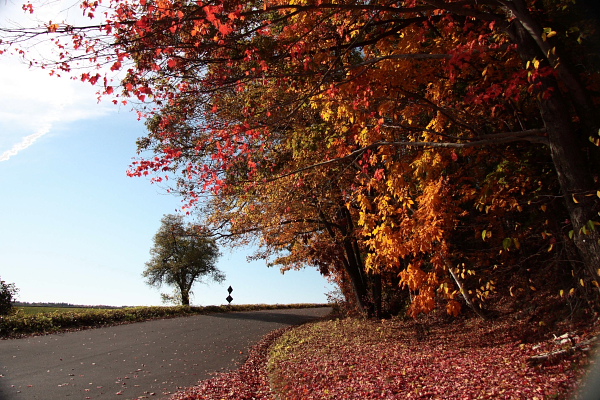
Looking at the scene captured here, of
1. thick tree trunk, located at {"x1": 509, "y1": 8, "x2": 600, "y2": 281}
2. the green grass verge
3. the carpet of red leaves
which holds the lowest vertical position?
the carpet of red leaves

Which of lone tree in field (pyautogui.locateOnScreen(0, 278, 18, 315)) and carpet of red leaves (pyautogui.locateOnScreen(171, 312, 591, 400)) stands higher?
lone tree in field (pyautogui.locateOnScreen(0, 278, 18, 315))

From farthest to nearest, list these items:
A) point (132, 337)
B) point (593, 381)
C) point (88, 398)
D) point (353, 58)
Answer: point (132, 337), point (353, 58), point (88, 398), point (593, 381)

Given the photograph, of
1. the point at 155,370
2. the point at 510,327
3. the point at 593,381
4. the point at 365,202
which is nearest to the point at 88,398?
the point at 155,370

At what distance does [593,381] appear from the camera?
17.7 ft

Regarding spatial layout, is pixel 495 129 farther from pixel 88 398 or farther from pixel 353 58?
pixel 88 398

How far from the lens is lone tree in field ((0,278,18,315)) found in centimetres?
1916

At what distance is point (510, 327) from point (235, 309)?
2250cm

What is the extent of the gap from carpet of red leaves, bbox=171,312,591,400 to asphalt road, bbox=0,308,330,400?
968mm

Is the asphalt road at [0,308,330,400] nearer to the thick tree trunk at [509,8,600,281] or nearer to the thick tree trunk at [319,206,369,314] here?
the thick tree trunk at [319,206,369,314]

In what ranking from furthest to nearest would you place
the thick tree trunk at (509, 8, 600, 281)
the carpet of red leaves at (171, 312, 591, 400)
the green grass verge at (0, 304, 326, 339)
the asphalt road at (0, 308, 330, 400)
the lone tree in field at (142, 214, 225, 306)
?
1. the lone tree in field at (142, 214, 225, 306)
2. the green grass verge at (0, 304, 326, 339)
3. the asphalt road at (0, 308, 330, 400)
4. the carpet of red leaves at (171, 312, 591, 400)
5. the thick tree trunk at (509, 8, 600, 281)

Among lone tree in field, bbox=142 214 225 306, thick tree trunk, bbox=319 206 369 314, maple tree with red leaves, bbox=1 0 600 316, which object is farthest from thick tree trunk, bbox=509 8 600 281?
lone tree in field, bbox=142 214 225 306

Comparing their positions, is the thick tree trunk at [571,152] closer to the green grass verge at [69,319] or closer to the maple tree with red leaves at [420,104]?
the maple tree with red leaves at [420,104]

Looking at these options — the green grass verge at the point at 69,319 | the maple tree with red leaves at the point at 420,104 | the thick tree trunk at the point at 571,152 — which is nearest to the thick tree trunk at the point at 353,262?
the maple tree with red leaves at the point at 420,104

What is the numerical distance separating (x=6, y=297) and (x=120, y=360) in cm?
1145
